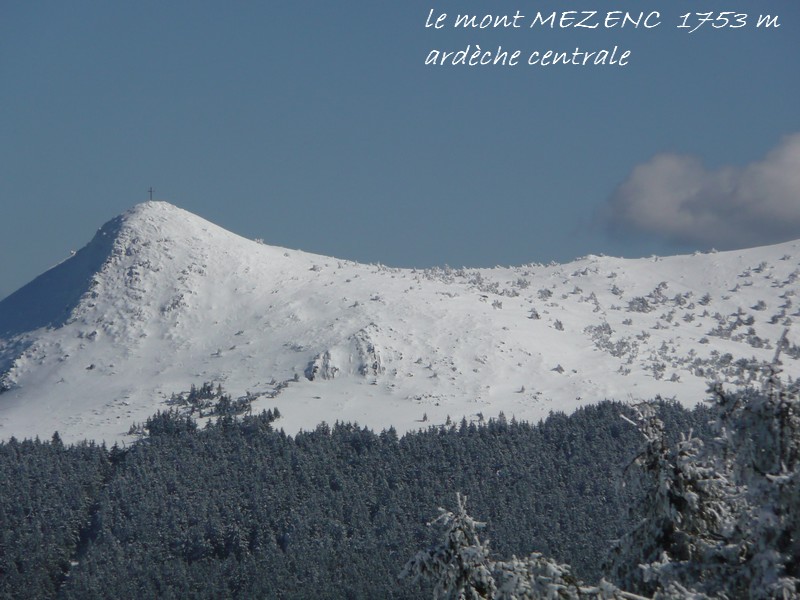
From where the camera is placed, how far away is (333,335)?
104m

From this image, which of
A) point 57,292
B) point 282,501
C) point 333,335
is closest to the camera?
point 282,501

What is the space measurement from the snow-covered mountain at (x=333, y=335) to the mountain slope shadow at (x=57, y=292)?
1.07ft

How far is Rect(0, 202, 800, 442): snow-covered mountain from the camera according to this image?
9581 centimetres

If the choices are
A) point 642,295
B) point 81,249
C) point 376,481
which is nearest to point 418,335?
point 376,481

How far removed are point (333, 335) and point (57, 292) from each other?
4206 cm

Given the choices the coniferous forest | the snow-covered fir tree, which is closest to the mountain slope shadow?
the coniferous forest

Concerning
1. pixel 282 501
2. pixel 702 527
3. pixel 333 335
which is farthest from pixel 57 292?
pixel 702 527

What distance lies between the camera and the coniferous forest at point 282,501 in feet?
234

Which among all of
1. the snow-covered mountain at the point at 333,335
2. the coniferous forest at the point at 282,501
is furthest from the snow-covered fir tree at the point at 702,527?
the snow-covered mountain at the point at 333,335

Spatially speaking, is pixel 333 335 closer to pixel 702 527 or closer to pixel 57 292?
pixel 57 292

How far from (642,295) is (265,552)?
79.3 meters

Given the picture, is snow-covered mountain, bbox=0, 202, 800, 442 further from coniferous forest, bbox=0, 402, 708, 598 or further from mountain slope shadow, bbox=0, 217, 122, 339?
coniferous forest, bbox=0, 402, 708, 598

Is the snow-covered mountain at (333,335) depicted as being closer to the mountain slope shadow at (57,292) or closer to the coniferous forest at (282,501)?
the mountain slope shadow at (57,292)

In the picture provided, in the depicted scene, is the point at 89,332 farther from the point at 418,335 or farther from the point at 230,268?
the point at 418,335
